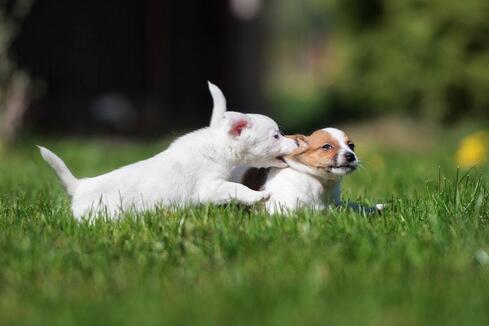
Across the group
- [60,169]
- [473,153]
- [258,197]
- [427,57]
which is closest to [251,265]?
[258,197]

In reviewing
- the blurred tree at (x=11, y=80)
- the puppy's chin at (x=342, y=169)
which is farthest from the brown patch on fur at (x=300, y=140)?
the blurred tree at (x=11, y=80)


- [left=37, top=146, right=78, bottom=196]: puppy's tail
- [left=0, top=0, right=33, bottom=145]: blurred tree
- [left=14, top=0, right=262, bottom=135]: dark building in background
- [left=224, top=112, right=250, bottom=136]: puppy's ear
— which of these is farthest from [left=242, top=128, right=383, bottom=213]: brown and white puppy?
[left=14, top=0, right=262, bottom=135]: dark building in background

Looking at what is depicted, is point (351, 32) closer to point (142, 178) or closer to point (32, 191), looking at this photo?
point (32, 191)

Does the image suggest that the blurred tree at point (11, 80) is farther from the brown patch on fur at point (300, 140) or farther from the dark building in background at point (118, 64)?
the brown patch on fur at point (300, 140)

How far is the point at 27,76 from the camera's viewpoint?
38.8 feet

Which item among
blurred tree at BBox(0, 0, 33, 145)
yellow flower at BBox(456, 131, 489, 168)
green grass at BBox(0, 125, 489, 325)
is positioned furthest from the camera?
blurred tree at BBox(0, 0, 33, 145)

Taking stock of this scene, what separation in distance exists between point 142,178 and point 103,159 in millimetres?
4368

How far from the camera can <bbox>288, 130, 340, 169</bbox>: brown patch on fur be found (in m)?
4.23

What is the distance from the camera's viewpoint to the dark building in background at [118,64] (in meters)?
12.6

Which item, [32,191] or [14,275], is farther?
[32,191]

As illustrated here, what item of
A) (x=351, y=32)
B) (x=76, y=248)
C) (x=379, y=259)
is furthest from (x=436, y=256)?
(x=351, y=32)

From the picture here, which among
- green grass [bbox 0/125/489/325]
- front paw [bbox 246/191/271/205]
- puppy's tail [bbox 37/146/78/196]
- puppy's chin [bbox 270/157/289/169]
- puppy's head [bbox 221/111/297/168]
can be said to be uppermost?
puppy's head [bbox 221/111/297/168]

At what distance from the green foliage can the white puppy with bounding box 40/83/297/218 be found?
8.77 metres

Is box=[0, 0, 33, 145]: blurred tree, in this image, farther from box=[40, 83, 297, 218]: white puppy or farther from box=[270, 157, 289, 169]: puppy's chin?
box=[270, 157, 289, 169]: puppy's chin
